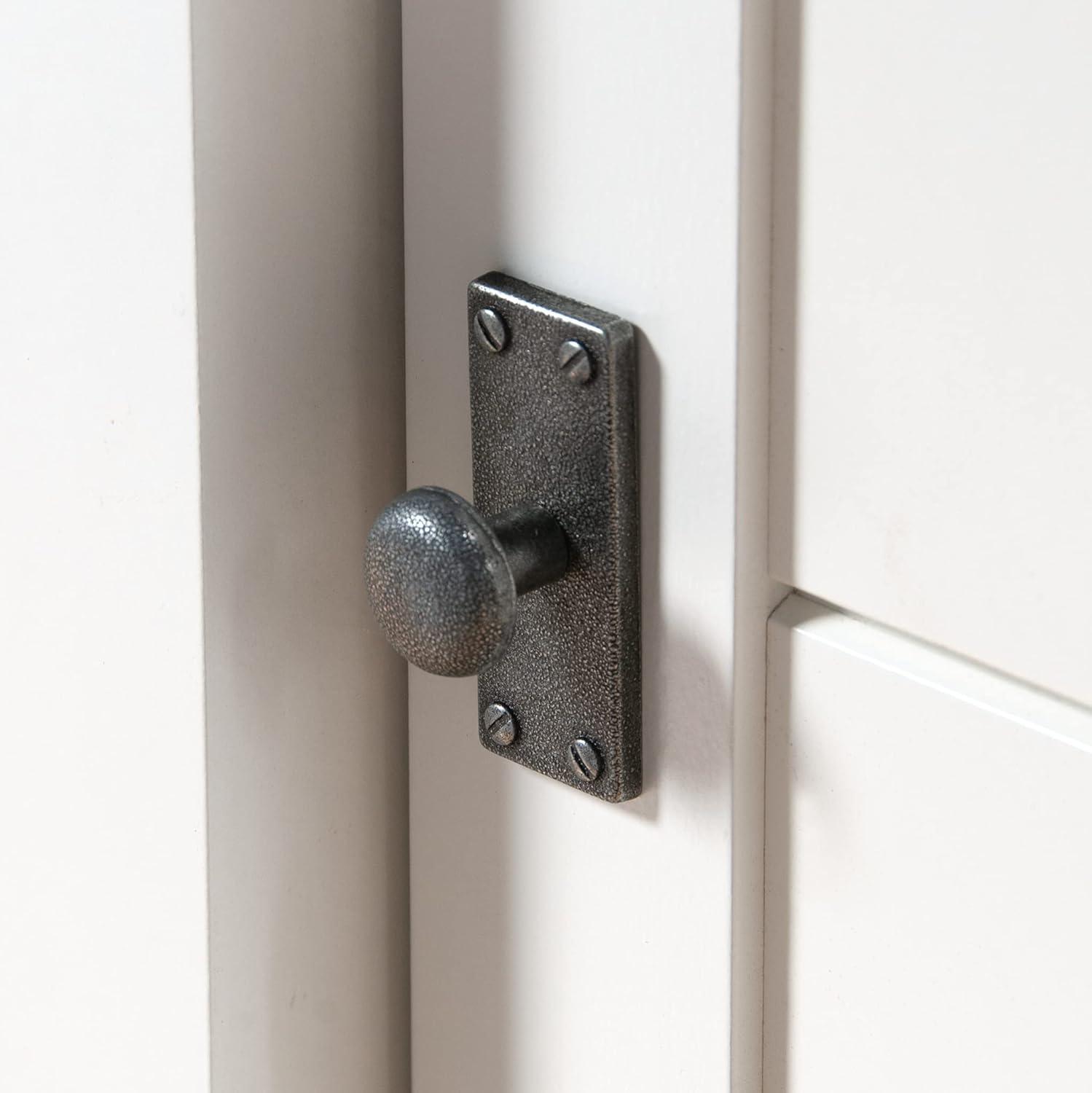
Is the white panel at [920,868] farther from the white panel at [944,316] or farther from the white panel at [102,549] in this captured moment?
the white panel at [102,549]

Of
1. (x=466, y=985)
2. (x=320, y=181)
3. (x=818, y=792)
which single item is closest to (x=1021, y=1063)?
(x=818, y=792)

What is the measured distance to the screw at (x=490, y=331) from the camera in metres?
0.42

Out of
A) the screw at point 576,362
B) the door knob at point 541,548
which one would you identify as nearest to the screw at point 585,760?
the door knob at point 541,548

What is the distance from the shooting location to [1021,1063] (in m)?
0.38

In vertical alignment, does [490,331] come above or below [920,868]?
above

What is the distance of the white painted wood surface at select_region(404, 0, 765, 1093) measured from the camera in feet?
1.25

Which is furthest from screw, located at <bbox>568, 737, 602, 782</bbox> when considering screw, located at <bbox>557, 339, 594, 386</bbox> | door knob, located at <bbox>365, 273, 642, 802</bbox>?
screw, located at <bbox>557, 339, 594, 386</bbox>

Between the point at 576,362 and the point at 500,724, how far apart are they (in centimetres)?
12

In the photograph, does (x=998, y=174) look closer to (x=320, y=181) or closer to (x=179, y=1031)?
(x=320, y=181)

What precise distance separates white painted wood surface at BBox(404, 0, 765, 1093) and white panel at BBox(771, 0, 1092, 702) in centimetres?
2

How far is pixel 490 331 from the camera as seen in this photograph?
424mm

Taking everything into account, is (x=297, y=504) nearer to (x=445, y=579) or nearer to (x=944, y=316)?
(x=445, y=579)

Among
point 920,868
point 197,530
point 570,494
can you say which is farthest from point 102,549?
point 920,868

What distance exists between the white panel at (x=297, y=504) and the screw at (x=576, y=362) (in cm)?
9
